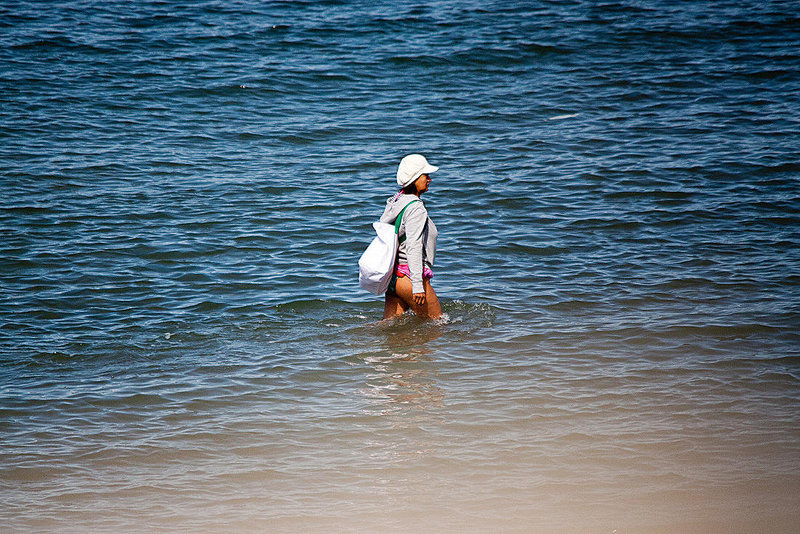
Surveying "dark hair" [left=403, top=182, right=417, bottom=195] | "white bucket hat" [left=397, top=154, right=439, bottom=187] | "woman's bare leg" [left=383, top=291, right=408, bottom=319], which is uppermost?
"white bucket hat" [left=397, top=154, right=439, bottom=187]

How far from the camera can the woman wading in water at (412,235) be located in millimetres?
7766

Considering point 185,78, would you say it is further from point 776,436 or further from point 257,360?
point 776,436

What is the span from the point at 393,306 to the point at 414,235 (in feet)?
3.18

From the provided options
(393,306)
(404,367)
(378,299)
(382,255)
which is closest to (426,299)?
(393,306)

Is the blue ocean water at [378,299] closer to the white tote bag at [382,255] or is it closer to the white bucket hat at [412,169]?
the white tote bag at [382,255]

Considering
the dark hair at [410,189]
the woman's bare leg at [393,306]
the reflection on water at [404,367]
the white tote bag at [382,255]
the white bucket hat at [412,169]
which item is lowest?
the reflection on water at [404,367]

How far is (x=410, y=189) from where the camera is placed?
7.89 meters

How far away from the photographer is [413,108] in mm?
17422

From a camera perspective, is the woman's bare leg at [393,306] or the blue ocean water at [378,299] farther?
the woman's bare leg at [393,306]

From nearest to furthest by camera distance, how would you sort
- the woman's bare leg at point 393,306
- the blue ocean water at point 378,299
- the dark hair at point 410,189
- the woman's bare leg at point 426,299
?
the blue ocean water at point 378,299
the dark hair at point 410,189
the woman's bare leg at point 426,299
the woman's bare leg at point 393,306

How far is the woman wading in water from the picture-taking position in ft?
25.5

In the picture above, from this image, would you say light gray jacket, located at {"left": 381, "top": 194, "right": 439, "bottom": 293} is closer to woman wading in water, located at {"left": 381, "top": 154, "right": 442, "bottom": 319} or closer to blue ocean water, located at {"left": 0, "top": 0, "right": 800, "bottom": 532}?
woman wading in water, located at {"left": 381, "top": 154, "right": 442, "bottom": 319}

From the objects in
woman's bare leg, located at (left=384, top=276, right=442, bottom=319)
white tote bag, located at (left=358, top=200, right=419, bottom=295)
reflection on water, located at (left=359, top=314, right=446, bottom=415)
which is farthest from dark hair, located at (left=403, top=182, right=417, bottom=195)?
reflection on water, located at (left=359, top=314, right=446, bottom=415)

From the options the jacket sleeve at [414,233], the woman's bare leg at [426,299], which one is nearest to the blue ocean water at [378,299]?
the woman's bare leg at [426,299]
